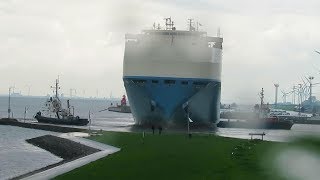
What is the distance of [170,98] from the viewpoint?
78.6m

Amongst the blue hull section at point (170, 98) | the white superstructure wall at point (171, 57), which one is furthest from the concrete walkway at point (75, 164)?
the white superstructure wall at point (171, 57)

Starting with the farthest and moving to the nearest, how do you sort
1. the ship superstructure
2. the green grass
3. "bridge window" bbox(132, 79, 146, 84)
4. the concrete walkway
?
"bridge window" bbox(132, 79, 146, 84)
the ship superstructure
the concrete walkway
the green grass

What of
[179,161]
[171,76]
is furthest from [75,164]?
[171,76]

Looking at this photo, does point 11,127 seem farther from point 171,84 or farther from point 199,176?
point 199,176

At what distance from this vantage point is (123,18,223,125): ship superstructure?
78250 mm

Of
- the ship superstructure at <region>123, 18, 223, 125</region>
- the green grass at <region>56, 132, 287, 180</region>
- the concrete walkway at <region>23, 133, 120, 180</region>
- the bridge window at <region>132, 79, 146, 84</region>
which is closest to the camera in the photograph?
the green grass at <region>56, 132, 287, 180</region>

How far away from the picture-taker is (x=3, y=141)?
83.4 metres

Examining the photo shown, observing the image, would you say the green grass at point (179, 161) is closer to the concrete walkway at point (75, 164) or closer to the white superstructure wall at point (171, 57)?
the concrete walkway at point (75, 164)

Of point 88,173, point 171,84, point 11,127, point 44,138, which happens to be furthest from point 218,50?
point 88,173

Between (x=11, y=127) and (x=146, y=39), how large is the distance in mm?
42237

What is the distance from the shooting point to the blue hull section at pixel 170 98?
7838 cm

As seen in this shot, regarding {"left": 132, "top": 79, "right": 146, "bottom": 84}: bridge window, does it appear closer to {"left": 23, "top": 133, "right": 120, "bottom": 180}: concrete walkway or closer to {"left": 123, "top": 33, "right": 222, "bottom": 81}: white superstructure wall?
{"left": 123, "top": 33, "right": 222, "bottom": 81}: white superstructure wall

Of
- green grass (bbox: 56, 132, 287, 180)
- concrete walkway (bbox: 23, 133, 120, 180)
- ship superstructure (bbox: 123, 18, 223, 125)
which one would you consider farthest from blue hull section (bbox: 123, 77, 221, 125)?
green grass (bbox: 56, 132, 287, 180)

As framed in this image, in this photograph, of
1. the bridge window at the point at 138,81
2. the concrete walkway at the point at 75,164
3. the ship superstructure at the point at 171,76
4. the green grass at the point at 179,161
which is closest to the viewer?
the green grass at the point at 179,161
